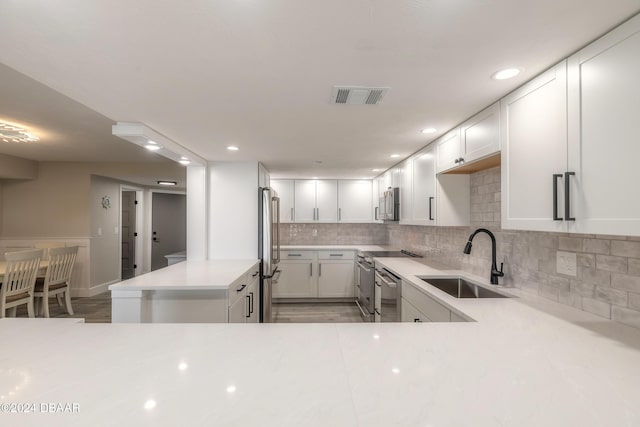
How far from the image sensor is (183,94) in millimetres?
1687

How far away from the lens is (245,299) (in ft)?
9.44

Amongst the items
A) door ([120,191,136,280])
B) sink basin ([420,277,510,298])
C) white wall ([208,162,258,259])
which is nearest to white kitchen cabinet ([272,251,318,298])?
white wall ([208,162,258,259])

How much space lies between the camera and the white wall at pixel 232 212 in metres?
3.61

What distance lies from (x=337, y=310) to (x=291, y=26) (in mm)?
4104

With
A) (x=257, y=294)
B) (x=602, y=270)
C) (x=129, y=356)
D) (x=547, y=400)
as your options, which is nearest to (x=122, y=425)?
(x=129, y=356)

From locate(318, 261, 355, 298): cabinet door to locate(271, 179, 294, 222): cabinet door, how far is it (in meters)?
1.02

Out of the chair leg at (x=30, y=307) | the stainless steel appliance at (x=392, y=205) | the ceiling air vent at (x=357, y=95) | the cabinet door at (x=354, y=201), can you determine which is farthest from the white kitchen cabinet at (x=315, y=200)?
the chair leg at (x=30, y=307)

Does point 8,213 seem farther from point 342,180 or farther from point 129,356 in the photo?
point 129,356

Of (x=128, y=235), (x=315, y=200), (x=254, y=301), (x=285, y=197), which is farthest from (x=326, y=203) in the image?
(x=128, y=235)

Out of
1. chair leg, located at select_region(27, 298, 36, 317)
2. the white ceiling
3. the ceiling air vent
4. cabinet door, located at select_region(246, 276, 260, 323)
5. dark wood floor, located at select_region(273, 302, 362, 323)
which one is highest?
the white ceiling

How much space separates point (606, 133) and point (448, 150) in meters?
1.32

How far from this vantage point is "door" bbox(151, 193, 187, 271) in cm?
734

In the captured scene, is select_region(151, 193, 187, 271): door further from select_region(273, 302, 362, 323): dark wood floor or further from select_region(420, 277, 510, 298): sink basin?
select_region(420, 277, 510, 298): sink basin

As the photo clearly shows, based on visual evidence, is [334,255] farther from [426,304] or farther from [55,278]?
[55,278]
